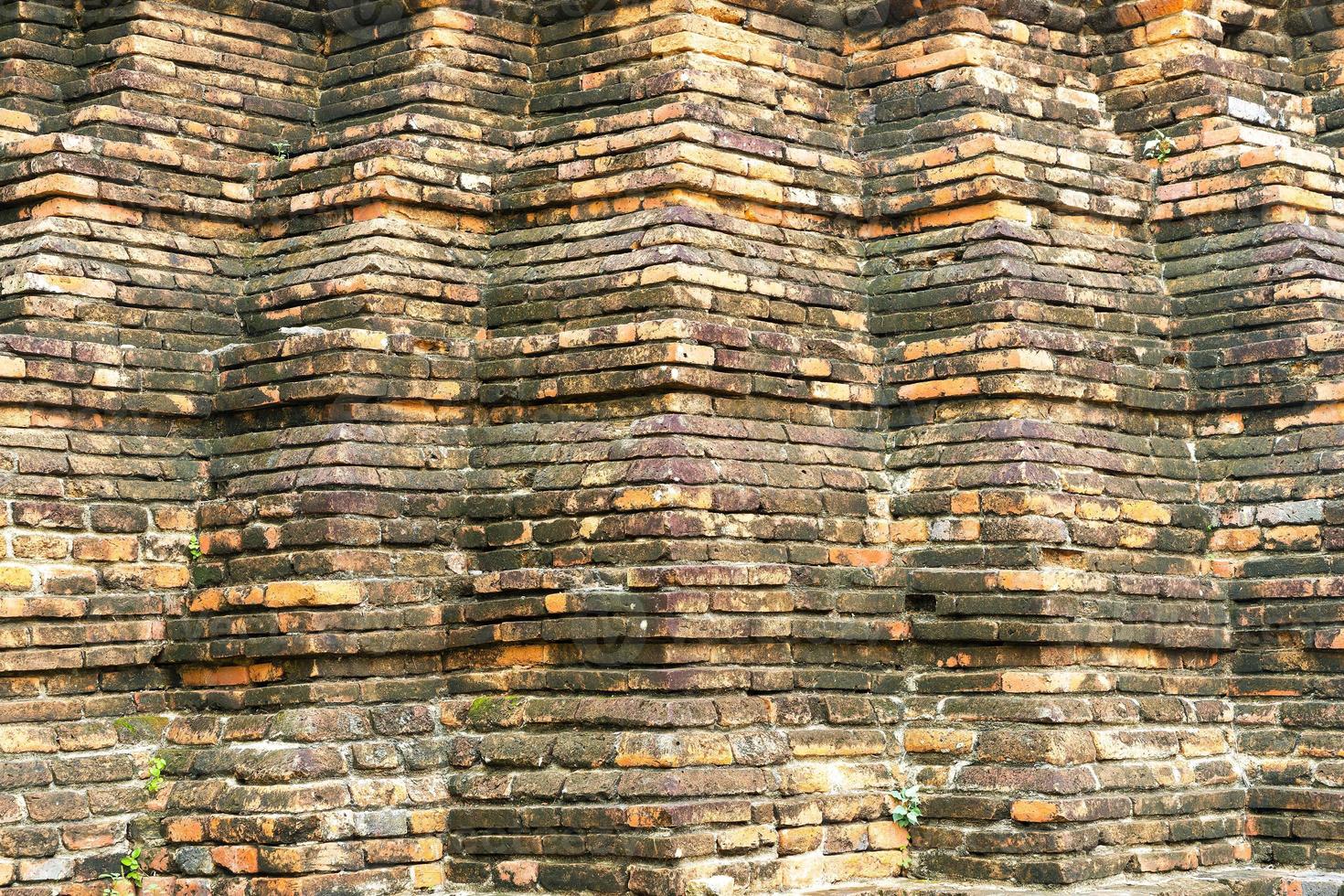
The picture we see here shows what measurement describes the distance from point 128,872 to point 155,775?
1.40 ft

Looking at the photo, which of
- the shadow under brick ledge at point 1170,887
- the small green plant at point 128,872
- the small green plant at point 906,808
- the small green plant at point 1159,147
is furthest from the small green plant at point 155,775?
the small green plant at point 1159,147

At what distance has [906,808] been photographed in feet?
28.2

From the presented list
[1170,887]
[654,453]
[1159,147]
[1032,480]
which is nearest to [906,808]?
[1170,887]

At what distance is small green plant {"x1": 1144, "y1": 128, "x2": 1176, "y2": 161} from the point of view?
9.88 meters

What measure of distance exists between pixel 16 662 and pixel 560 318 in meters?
2.80

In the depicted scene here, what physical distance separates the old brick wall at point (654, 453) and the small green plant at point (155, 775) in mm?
41

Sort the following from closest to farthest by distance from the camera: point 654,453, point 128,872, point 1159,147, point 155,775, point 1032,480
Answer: point 654,453 < point 128,872 < point 155,775 < point 1032,480 < point 1159,147

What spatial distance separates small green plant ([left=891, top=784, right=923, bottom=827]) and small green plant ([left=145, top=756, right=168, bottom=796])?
10.6ft

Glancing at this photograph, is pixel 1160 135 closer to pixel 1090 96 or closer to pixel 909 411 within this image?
pixel 1090 96

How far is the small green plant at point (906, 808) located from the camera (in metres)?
8.57

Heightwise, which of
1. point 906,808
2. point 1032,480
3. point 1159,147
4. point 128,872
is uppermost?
point 1159,147

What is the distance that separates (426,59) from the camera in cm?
948

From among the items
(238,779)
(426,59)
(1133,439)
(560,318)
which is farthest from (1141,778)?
(426,59)

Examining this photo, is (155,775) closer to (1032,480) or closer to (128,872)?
(128,872)
